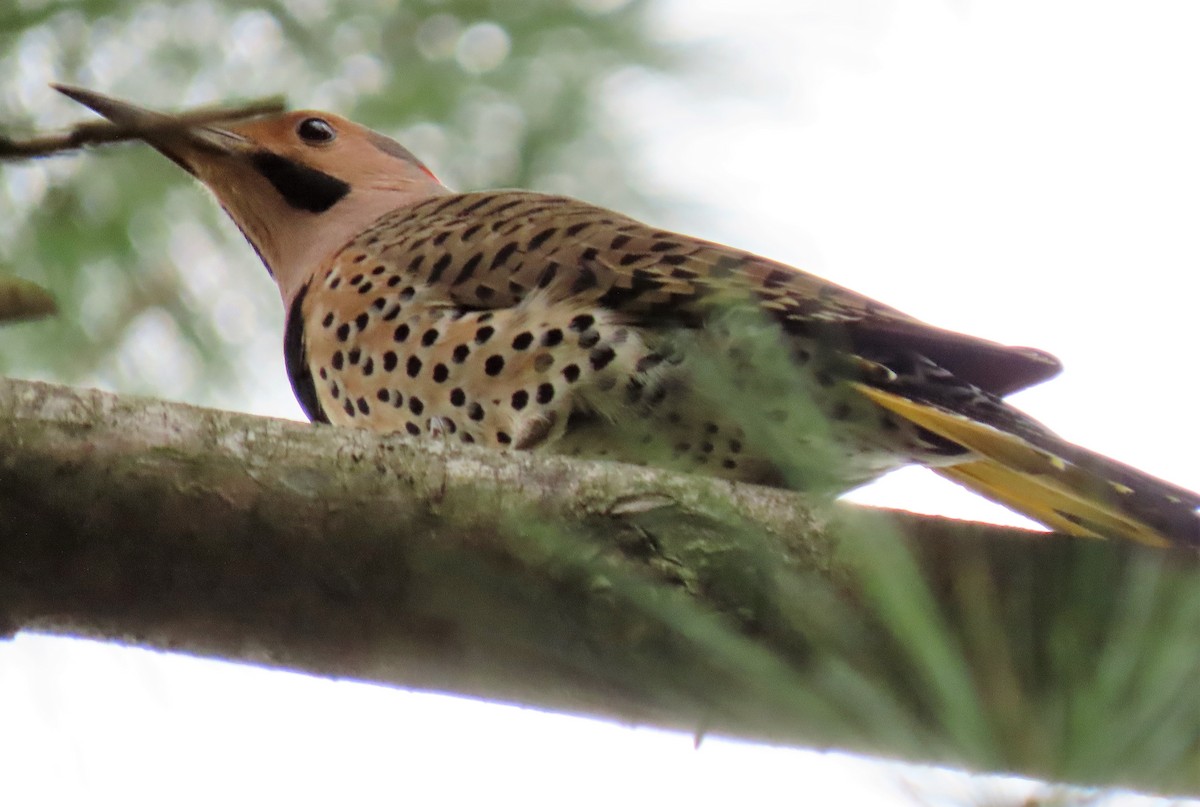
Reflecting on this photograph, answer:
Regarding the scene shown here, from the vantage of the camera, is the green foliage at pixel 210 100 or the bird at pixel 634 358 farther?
the bird at pixel 634 358

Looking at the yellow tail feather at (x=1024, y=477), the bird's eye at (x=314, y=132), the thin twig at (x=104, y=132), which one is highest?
the bird's eye at (x=314, y=132)

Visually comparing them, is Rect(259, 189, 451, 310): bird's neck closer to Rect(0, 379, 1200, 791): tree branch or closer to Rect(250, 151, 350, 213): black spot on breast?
Rect(250, 151, 350, 213): black spot on breast

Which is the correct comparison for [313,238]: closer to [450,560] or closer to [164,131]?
[450,560]

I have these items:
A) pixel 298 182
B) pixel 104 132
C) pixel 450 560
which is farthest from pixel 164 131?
pixel 298 182

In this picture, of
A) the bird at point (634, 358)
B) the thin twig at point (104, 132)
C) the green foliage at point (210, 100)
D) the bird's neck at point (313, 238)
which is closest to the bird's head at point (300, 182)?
the bird's neck at point (313, 238)

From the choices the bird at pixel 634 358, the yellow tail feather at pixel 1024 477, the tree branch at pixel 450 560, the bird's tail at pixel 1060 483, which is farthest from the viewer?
the bird at pixel 634 358

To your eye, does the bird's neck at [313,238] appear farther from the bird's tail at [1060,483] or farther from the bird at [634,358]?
the bird's tail at [1060,483]

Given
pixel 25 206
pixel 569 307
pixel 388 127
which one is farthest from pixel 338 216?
pixel 25 206
